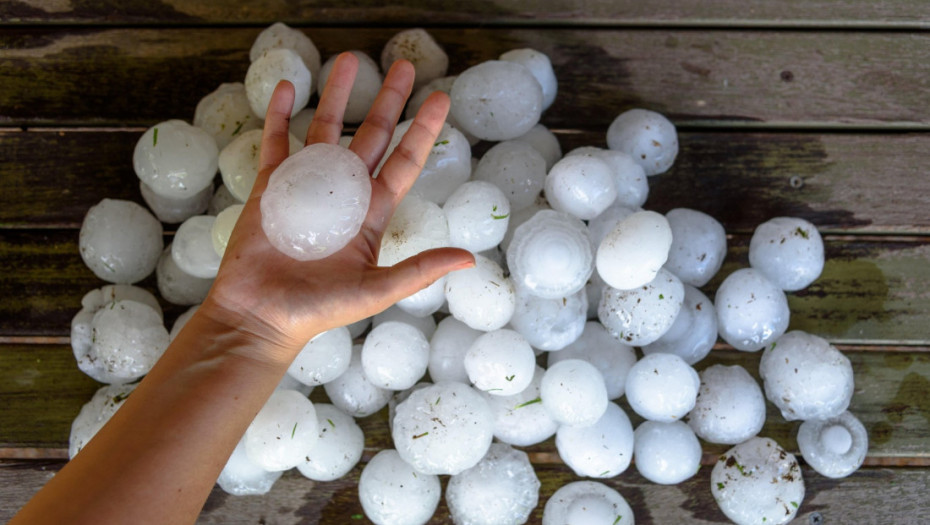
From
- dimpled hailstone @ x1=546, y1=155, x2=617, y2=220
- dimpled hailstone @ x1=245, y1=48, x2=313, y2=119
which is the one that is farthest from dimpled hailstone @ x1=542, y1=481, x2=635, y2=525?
dimpled hailstone @ x1=245, y1=48, x2=313, y2=119

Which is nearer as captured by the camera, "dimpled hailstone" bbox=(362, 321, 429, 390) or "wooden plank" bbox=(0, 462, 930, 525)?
"dimpled hailstone" bbox=(362, 321, 429, 390)

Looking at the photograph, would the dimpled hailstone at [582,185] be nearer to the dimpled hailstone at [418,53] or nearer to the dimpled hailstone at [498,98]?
the dimpled hailstone at [498,98]

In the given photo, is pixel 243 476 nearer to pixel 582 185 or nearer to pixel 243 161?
pixel 243 161

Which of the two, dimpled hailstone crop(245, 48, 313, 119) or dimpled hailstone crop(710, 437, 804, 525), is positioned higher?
dimpled hailstone crop(245, 48, 313, 119)

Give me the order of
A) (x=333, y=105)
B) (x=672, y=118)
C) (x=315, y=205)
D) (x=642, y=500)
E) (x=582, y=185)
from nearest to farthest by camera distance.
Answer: (x=315, y=205), (x=333, y=105), (x=582, y=185), (x=642, y=500), (x=672, y=118)

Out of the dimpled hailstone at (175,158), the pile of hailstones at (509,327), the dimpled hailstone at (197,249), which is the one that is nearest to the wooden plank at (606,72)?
the pile of hailstones at (509,327)

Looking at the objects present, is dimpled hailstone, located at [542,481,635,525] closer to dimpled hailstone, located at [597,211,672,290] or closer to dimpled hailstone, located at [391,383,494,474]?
dimpled hailstone, located at [391,383,494,474]

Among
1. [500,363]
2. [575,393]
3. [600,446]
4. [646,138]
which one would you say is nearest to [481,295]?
[500,363]
